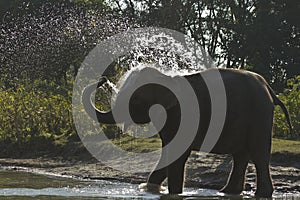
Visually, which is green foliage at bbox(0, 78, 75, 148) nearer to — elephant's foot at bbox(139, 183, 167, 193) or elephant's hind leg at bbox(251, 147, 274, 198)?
elephant's foot at bbox(139, 183, 167, 193)

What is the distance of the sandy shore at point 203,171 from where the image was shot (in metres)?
10.3

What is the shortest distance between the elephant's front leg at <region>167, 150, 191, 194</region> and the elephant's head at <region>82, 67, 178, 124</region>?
0.66 m

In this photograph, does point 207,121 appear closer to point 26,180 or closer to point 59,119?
point 26,180

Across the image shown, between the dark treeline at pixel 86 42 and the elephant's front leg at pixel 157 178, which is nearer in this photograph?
the elephant's front leg at pixel 157 178

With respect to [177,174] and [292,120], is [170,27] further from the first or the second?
[177,174]

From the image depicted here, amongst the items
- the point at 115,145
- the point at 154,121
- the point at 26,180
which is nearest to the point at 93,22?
the point at 115,145

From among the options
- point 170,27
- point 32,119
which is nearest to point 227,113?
point 32,119

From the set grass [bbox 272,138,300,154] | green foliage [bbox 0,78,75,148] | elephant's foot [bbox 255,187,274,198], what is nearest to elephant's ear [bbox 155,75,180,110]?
elephant's foot [bbox 255,187,274,198]

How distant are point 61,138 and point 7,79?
12253 mm

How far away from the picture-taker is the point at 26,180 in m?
11.0

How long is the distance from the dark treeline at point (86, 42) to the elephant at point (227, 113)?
6.91 m

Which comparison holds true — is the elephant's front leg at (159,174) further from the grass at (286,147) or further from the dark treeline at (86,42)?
the dark treeline at (86,42)

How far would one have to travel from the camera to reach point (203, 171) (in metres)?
11.0

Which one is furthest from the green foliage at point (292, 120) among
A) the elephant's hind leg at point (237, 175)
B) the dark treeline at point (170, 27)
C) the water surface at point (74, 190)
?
the dark treeline at point (170, 27)
